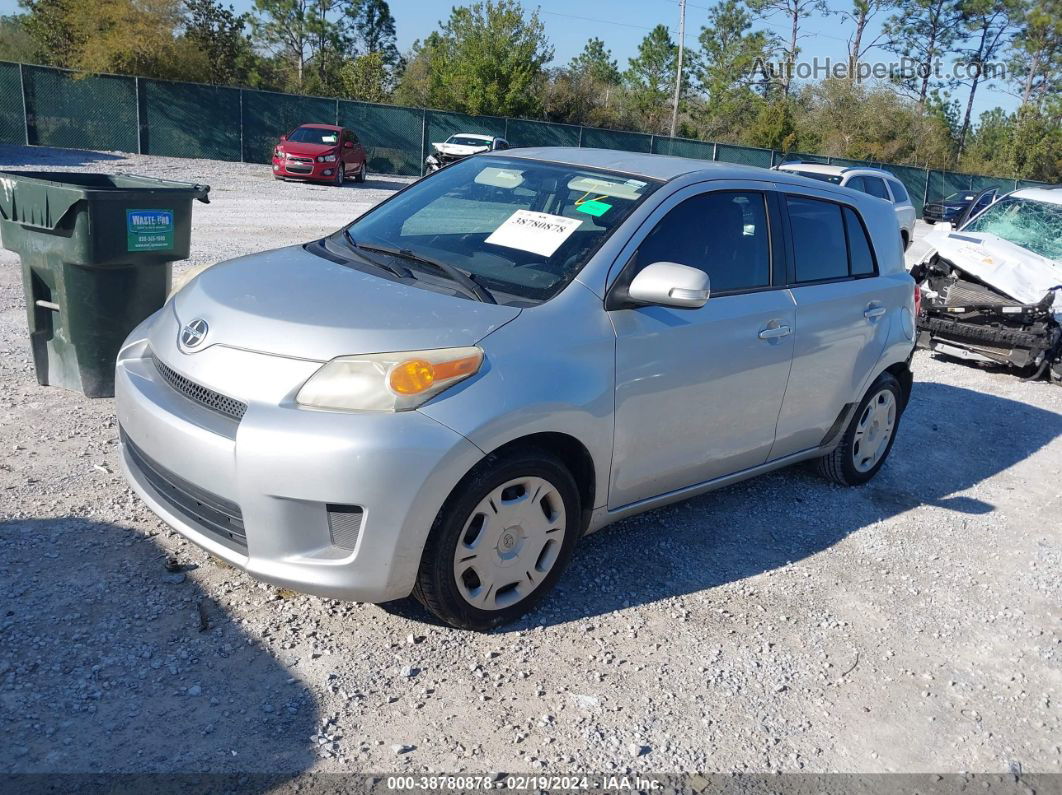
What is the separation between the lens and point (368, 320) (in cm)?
333

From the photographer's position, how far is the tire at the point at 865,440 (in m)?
5.45

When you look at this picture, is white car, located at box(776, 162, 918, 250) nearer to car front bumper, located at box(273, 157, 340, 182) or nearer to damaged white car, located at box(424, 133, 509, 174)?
car front bumper, located at box(273, 157, 340, 182)

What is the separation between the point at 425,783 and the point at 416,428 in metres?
1.10

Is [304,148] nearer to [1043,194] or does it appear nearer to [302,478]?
[1043,194]

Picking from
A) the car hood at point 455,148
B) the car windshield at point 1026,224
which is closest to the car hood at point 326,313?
the car windshield at point 1026,224

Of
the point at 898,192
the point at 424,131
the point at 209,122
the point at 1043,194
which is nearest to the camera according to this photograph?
the point at 1043,194

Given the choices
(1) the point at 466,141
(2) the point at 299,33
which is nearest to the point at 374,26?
(2) the point at 299,33

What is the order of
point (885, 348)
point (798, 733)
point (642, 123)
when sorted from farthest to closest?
point (642, 123) < point (885, 348) < point (798, 733)

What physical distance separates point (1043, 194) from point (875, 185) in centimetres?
520

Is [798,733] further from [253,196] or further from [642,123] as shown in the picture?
[642,123]

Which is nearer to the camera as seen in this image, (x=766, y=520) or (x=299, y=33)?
(x=766, y=520)

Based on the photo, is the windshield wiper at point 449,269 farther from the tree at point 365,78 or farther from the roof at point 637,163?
the tree at point 365,78

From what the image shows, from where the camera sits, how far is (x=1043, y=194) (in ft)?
34.8

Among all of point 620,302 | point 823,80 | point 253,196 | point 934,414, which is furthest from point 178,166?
point 823,80
